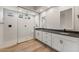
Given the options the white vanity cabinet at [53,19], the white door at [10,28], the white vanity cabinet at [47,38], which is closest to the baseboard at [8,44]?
the white door at [10,28]

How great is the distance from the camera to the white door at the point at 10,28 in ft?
2.74

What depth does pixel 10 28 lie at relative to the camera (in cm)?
87

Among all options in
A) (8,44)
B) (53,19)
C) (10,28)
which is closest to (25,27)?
(10,28)

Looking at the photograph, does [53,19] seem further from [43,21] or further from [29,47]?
[29,47]

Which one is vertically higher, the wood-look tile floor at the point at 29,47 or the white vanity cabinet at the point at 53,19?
the white vanity cabinet at the point at 53,19

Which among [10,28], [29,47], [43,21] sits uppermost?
[43,21]

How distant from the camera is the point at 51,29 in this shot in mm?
908

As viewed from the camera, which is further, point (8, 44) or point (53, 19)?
point (53, 19)

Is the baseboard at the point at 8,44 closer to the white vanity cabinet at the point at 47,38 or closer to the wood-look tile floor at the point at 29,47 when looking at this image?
the wood-look tile floor at the point at 29,47

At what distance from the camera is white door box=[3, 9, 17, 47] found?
0.84 m

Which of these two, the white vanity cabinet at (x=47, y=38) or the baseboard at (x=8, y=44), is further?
the white vanity cabinet at (x=47, y=38)

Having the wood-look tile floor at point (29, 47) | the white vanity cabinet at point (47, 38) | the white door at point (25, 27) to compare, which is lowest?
the wood-look tile floor at point (29, 47)

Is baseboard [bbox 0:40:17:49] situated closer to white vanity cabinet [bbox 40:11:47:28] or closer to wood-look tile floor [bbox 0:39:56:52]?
wood-look tile floor [bbox 0:39:56:52]
